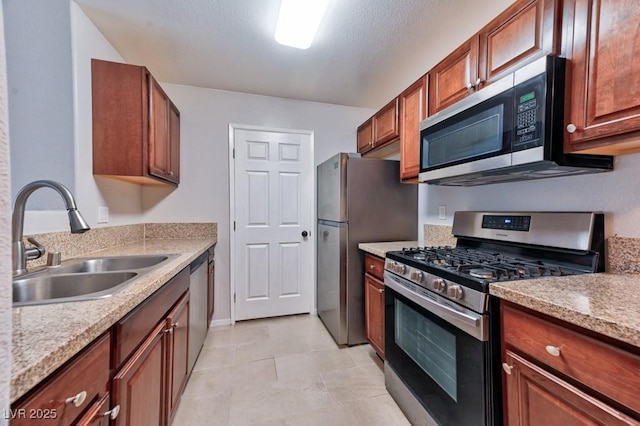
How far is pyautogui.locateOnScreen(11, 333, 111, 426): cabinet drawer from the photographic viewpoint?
20.2 inches

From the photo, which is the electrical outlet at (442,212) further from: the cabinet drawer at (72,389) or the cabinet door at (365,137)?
the cabinet drawer at (72,389)

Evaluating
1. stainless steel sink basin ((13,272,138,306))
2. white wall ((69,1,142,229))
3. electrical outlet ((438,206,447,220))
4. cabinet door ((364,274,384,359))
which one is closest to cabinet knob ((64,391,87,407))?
stainless steel sink basin ((13,272,138,306))

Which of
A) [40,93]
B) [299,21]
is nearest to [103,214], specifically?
[40,93]

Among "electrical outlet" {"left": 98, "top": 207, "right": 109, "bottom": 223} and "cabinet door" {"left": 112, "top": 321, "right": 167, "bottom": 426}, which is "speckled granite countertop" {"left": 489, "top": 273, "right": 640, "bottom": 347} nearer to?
"cabinet door" {"left": 112, "top": 321, "right": 167, "bottom": 426}

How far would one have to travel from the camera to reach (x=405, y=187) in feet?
7.54

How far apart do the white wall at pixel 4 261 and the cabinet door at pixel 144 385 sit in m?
0.63

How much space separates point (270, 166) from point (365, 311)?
1725 mm

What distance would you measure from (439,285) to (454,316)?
0.46 feet

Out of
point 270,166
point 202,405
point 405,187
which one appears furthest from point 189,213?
point 405,187

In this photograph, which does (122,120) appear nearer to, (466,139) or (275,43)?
(275,43)

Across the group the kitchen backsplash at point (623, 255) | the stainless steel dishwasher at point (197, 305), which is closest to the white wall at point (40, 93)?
the stainless steel dishwasher at point (197, 305)

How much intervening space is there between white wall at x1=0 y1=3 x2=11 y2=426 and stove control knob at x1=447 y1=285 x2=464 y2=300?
123 centimetres

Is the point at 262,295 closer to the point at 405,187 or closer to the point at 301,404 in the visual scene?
the point at 301,404

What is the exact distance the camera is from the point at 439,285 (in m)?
1.19
